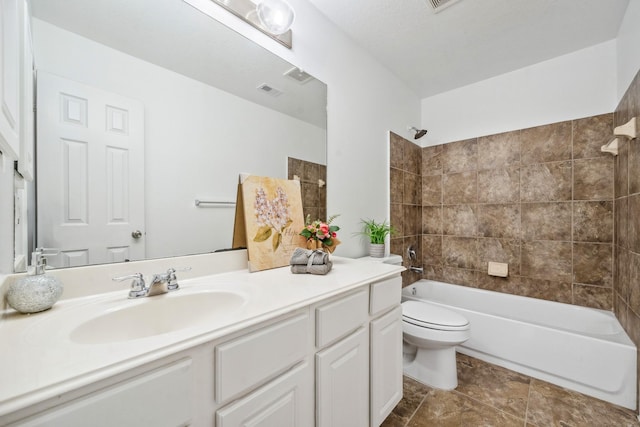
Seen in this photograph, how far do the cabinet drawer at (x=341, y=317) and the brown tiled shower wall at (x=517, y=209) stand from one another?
1342mm

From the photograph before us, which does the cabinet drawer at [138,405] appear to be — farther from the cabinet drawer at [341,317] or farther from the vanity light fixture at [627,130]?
the vanity light fixture at [627,130]

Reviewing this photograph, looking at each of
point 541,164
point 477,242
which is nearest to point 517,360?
point 477,242

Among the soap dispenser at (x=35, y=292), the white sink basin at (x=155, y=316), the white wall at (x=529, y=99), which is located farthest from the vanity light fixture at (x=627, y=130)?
the soap dispenser at (x=35, y=292)

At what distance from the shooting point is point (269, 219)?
134cm

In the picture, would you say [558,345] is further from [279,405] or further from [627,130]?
[279,405]

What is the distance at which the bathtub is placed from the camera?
1.54 metres

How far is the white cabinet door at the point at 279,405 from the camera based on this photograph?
681 millimetres

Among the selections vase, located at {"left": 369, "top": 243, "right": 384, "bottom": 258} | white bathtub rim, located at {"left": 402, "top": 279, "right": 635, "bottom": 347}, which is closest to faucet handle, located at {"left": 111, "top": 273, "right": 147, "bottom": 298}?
vase, located at {"left": 369, "top": 243, "right": 384, "bottom": 258}

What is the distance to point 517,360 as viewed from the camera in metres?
1.87

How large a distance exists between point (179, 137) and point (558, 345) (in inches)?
101

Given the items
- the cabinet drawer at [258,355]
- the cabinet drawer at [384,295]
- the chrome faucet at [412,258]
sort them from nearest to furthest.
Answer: the cabinet drawer at [258,355] < the cabinet drawer at [384,295] < the chrome faucet at [412,258]

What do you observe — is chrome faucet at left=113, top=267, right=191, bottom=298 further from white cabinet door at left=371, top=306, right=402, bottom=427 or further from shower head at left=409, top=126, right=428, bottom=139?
shower head at left=409, top=126, right=428, bottom=139

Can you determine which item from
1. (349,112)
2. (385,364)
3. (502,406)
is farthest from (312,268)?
(502,406)

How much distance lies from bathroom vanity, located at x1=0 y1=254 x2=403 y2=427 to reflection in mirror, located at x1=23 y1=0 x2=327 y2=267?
17 cm
